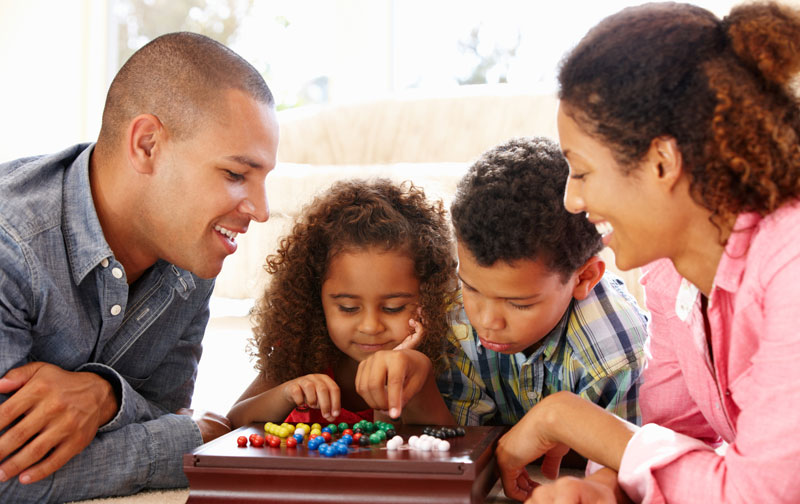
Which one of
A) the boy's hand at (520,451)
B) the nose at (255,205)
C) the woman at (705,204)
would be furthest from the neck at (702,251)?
the nose at (255,205)

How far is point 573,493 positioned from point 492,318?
1.35 feet

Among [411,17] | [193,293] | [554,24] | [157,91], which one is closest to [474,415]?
[193,293]

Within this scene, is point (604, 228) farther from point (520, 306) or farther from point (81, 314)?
point (81, 314)

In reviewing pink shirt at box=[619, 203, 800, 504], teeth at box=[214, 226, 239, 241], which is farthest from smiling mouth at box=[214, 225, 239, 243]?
pink shirt at box=[619, 203, 800, 504]

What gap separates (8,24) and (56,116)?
52 cm

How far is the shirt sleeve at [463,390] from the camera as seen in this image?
145 cm

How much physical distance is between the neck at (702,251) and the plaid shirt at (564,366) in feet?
1.17

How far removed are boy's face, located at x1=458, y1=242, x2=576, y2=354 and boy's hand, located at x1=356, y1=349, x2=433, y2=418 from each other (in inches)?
5.2

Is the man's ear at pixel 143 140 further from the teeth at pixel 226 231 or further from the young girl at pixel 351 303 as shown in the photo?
the young girl at pixel 351 303

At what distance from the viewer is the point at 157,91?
137cm

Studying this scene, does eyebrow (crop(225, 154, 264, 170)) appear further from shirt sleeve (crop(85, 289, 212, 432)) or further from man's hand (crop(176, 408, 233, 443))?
man's hand (crop(176, 408, 233, 443))

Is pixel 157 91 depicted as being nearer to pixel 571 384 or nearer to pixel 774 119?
pixel 571 384

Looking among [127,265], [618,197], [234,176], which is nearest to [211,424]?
[127,265]

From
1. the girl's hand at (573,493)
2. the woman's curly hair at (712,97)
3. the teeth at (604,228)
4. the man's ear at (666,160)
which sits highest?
the woman's curly hair at (712,97)
